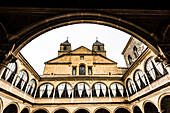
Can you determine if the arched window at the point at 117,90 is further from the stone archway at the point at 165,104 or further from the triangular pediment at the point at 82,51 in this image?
the triangular pediment at the point at 82,51

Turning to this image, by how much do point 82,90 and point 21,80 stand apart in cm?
835

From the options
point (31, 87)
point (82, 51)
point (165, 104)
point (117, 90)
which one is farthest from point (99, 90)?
point (82, 51)

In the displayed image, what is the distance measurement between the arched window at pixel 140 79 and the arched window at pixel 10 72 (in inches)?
568

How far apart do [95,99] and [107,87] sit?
2.69 metres

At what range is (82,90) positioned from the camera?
14922 mm

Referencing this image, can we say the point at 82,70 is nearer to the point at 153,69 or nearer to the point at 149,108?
the point at 149,108

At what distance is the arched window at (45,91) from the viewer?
14464 mm

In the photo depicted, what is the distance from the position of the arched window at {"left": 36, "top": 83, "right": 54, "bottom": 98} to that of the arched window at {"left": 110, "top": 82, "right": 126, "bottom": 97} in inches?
369

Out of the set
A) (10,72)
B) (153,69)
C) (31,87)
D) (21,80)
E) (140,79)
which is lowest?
(31,87)

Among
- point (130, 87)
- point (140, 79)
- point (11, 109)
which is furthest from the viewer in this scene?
point (130, 87)

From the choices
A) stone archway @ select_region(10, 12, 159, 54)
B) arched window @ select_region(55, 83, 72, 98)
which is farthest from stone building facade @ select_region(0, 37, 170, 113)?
stone archway @ select_region(10, 12, 159, 54)

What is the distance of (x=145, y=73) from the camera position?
36.2ft

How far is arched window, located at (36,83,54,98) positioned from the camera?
47.5 ft

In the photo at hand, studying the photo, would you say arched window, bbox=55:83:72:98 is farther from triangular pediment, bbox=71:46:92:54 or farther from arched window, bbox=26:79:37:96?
triangular pediment, bbox=71:46:92:54
